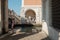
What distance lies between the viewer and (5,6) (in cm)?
1256

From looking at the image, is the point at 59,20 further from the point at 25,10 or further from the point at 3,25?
the point at 25,10

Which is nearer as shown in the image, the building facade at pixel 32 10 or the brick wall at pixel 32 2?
the building facade at pixel 32 10

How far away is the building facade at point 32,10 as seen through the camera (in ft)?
118

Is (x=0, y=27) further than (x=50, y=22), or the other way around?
(x=0, y=27)

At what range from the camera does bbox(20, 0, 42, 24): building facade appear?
36.0 meters

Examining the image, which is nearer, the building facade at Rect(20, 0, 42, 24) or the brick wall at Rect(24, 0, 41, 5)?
the building facade at Rect(20, 0, 42, 24)

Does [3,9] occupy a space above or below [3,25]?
above

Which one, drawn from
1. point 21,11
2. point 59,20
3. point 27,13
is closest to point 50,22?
point 59,20

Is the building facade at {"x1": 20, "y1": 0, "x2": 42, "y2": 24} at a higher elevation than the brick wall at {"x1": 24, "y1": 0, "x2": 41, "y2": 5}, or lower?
lower

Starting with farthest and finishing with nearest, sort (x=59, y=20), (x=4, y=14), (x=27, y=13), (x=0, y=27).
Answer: (x=27, y=13) < (x=4, y=14) < (x=0, y=27) < (x=59, y=20)

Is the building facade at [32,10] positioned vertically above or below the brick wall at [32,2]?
below

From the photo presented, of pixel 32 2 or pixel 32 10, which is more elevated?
pixel 32 2

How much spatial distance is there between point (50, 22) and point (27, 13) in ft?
95.3

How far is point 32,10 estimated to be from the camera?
38.0 m
